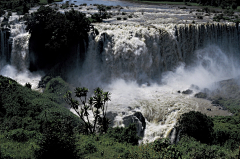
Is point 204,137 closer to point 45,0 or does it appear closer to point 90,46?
point 90,46

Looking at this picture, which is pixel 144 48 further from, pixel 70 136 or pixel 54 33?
pixel 70 136

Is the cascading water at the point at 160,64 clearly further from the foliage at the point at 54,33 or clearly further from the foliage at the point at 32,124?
the foliage at the point at 32,124

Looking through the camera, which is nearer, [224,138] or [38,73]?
[224,138]

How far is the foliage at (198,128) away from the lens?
2391 cm

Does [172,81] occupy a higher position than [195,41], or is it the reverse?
[195,41]

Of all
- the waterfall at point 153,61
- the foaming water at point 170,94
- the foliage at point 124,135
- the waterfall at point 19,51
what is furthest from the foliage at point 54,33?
the foliage at point 124,135

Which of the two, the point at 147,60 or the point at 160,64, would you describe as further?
the point at 160,64

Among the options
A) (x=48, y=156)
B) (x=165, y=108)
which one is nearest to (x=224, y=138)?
(x=165, y=108)

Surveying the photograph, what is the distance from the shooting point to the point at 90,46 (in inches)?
1470

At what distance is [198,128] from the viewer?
23.9 metres

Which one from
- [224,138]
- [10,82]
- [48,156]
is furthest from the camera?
[10,82]

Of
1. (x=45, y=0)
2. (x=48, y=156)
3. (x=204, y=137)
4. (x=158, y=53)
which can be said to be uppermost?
(x=45, y=0)

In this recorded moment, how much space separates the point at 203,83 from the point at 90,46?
1648 cm

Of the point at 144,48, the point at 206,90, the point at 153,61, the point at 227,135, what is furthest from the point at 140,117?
the point at 144,48
